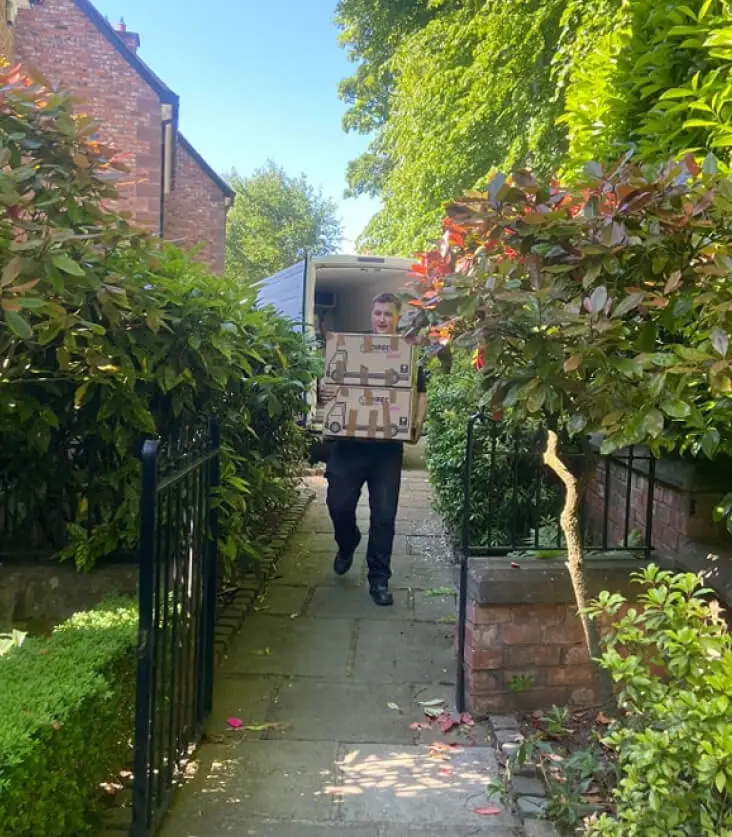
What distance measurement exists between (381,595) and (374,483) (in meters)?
0.74

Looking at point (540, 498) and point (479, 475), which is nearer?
point (540, 498)

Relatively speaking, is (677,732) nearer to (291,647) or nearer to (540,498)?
(291,647)

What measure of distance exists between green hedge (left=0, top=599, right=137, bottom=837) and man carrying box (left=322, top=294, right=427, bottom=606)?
2.17m

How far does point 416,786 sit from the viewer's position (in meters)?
2.67

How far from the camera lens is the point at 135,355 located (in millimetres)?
3025

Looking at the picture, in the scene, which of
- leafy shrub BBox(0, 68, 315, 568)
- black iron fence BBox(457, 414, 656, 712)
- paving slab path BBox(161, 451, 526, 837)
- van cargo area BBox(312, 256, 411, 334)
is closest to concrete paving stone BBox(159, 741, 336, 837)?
paving slab path BBox(161, 451, 526, 837)

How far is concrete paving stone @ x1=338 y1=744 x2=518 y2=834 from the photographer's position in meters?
2.46

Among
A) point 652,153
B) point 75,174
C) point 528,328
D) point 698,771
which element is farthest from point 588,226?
point 75,174

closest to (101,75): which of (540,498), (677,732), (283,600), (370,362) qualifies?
(370,362)

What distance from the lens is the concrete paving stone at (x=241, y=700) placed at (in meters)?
3.14

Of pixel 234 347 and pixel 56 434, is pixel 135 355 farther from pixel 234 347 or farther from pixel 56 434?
pixel 56 434

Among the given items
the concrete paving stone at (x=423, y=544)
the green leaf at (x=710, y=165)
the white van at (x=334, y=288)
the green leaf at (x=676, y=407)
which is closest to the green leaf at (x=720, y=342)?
the green leaf at (x=676, y=407)

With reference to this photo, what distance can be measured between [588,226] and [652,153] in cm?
121

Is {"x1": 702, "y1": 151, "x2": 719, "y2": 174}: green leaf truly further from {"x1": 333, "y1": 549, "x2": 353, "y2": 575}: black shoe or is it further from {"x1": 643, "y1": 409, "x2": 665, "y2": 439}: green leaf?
{"x1": 333, "y1": 549, "x2": 353, "y2": 575}: black shoe
